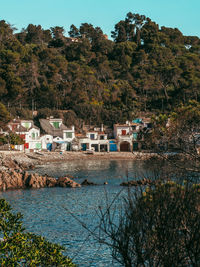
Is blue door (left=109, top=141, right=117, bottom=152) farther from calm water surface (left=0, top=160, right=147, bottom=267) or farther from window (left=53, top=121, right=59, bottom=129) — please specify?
calm water surface (left=0, top=160, right=147, bottom=267)

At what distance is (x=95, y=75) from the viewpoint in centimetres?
9462

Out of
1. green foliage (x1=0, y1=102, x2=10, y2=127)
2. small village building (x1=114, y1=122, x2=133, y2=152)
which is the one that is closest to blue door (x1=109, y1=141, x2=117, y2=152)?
small village building (x1=114, y1=122, x2=133, y2=152)

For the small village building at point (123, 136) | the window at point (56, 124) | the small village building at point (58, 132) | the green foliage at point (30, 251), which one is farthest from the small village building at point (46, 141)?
the green foliage at point (30, 251)

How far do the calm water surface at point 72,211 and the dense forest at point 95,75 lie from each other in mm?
31777

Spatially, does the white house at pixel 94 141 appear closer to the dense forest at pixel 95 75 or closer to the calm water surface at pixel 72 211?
the dense forest at pixel 95 75

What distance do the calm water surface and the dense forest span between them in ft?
104

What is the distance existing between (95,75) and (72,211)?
72.8 metres

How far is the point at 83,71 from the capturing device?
9050 cm

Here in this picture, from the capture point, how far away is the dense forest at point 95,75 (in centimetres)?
7575

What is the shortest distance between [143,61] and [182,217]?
326 ft

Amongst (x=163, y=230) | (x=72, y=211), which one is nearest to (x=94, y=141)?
(x=72, y=211)

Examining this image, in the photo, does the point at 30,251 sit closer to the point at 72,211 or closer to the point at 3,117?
the point at 72,211

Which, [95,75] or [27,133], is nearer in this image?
[27,133]

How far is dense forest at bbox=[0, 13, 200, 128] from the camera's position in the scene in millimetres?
75750
